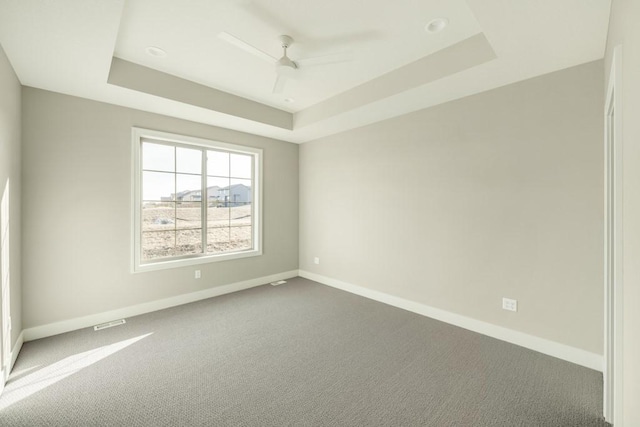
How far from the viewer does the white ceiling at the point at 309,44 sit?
1838 mm

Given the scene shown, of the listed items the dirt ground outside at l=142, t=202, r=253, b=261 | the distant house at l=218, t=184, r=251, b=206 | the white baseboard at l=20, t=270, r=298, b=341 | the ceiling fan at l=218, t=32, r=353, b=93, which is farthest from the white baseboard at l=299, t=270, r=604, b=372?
the ceiling fan at l=218, t=32, r=353, b=93

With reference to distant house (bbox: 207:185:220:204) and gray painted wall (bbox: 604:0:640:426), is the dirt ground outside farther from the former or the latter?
→ gray painted wall (bbox: 604:0:640:426)

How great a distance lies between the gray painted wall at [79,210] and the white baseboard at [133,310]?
0.06 meters

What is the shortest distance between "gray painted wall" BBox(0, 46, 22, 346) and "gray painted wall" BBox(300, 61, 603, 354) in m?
3.59

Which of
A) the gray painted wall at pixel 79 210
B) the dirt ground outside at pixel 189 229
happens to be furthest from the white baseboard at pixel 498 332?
the gray painted wall at pixel 79 210

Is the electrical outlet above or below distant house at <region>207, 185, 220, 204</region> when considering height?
below

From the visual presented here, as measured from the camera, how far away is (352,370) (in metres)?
2.29

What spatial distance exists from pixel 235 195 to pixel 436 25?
11.3 ft

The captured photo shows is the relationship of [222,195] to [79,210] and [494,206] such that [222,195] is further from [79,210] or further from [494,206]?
[494,206]

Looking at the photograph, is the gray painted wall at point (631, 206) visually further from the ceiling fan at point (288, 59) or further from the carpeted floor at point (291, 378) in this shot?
the ceiling fan at point (288, 59)

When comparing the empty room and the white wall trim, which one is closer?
the empty room

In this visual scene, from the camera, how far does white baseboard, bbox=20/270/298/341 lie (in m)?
2.85

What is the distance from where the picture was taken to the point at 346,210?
Answer: 14.4 ft

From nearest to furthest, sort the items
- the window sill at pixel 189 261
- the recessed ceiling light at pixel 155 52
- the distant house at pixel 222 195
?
the recessed ceiling light at pixel 155 52 < the window sill at pixel 189 261 < the distant house at pixel 222 195
